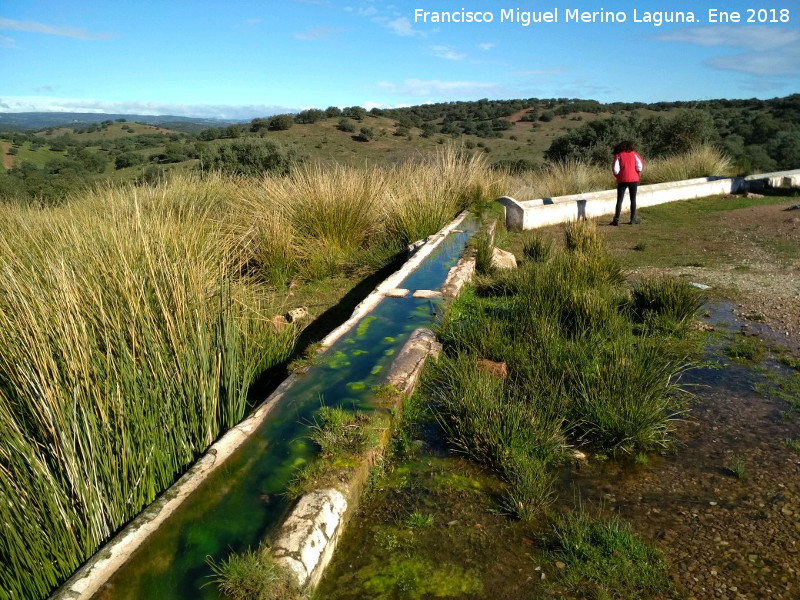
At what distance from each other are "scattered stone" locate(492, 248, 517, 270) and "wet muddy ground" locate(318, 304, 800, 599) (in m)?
3.80

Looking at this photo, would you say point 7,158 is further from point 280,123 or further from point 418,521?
point 418,521

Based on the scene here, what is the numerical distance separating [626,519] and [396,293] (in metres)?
3.17

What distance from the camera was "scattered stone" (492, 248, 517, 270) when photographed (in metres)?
7.33

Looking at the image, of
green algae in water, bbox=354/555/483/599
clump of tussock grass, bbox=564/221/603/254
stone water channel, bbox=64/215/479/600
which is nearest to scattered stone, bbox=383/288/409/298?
stone water channel, bbox=64/215/479/600

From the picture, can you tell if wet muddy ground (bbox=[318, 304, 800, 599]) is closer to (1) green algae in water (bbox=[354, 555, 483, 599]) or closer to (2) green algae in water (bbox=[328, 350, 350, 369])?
(1) green algae in water (bbox=[354, 555, 483, 599])

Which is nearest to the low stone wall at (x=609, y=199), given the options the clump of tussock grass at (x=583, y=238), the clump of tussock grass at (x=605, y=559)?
the clump of tussock grass at (x=583, y=238)

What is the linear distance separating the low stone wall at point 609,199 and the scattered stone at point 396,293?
18.8 feet

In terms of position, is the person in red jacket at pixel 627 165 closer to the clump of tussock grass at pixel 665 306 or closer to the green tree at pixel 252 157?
the clump of tussock grass at pixel 665 306

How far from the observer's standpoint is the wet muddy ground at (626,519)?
90.7 inches

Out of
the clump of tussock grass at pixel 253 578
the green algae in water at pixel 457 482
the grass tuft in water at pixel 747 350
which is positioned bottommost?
the green algae in water at pixel 457 482

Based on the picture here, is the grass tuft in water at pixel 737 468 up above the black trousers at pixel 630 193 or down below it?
below

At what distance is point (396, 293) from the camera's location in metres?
5.47

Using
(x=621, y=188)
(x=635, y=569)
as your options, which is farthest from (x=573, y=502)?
(x=621, y=188)

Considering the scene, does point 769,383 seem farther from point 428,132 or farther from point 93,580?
point 428,132
